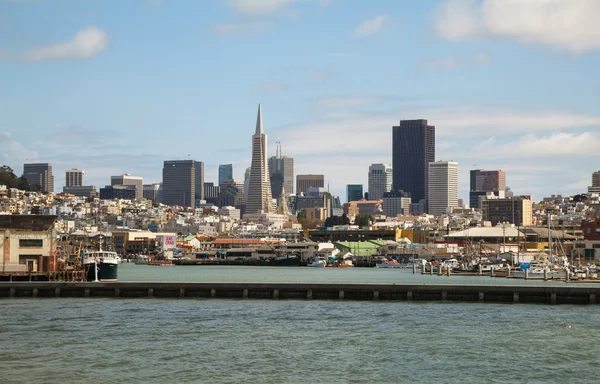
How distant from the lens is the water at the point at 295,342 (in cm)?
3575

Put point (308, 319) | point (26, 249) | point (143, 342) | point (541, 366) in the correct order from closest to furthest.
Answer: point (541, 366), point (143, 342), point (308, 319), point (26, 249)

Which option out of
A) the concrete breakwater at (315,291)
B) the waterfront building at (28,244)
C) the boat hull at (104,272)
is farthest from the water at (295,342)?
the boat hull at (104,272)

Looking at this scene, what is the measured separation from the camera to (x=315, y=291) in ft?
206

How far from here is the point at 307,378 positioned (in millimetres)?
34875

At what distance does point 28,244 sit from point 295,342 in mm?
36978

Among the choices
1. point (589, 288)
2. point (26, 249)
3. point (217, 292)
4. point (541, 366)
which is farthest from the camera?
point (26, 249)

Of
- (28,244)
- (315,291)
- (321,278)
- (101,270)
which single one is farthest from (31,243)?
(321,278)

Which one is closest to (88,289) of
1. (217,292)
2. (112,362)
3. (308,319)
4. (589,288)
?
(217,292)

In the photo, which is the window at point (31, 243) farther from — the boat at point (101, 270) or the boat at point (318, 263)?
the boat at point (318, 263)

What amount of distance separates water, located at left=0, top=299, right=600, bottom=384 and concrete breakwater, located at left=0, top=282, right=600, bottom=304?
1.89m

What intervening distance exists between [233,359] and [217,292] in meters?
25.2

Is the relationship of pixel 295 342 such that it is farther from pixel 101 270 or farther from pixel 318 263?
pixel 318 263

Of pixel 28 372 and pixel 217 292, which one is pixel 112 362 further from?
pixel 217 292

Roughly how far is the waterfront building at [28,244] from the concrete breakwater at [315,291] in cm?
941
